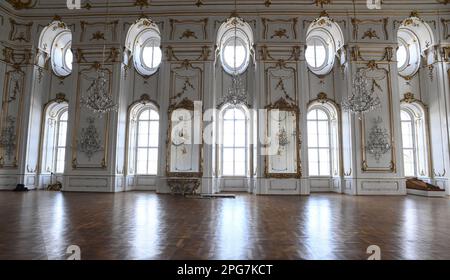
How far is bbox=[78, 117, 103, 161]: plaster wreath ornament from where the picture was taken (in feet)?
38.5

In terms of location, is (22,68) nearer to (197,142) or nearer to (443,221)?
(197,142)

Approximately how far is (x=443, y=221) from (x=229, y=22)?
1003cm

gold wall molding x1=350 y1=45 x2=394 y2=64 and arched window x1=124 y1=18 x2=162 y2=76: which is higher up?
arched window x1=124 y1=18 x2=162 y2=76

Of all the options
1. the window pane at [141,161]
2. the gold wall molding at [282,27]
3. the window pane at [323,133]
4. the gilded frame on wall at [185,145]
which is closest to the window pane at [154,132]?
the window pane at [141,161]

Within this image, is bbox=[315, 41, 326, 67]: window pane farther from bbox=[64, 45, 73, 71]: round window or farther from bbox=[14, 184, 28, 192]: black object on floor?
bbox=[14, 184, 28, 192]: black object on floor

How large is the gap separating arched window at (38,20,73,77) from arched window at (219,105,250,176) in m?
7.45

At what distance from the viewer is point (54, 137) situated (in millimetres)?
13648

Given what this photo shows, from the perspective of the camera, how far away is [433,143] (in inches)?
478

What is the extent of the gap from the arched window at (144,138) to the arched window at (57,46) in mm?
3815

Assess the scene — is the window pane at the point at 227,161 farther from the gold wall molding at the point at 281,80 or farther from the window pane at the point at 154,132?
the window pane at the point at 154,132

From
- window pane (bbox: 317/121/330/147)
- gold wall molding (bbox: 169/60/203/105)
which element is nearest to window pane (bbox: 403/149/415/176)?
window pane (bbox: 317/121/330/147)

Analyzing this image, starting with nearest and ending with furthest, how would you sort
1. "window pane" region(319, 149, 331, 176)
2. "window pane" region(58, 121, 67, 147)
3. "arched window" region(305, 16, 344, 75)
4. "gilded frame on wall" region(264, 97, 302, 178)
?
"gilded frame on wall" region(264, 97, 302, 178) < "arched window" region(305, 16, 344, 75) < "window pane" region(319, 149, 331, 176) < "window pane" region(58, 121, 67, 147)

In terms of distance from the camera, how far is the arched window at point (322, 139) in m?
12.8

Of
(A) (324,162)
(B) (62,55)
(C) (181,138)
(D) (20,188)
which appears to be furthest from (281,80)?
(D) (20,188)
